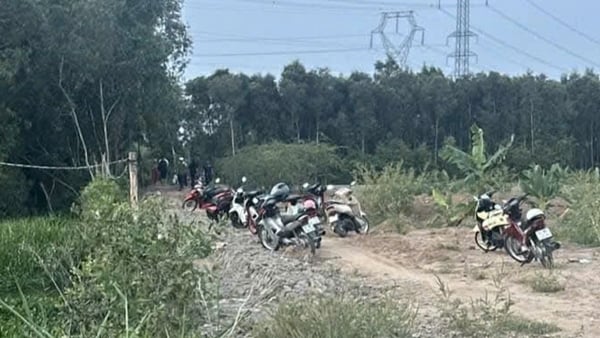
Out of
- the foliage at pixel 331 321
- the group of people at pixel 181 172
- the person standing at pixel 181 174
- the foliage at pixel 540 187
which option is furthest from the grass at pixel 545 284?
the person standing at pixel 181 174

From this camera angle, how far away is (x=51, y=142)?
66.4 ft

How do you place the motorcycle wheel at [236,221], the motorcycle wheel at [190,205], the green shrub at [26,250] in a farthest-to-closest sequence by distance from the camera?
the motorcycle wheel at [190,205], the motorcycle wheel at [236,221], the green shrub at [26,250]

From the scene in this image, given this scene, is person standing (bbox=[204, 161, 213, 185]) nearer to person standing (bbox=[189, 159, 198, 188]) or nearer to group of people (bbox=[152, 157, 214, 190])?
group of people (bbox=[152, 157, 214, 190])

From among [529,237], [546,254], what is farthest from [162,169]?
[546,254]

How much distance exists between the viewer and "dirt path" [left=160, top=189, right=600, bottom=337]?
7.06 metres

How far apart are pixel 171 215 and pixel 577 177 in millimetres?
10839

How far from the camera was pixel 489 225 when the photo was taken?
11.0 meters

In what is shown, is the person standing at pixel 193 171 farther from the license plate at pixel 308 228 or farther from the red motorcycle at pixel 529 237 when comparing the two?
the red motorcycle at pixel 529 237

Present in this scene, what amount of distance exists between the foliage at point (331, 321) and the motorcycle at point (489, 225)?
18.8ft

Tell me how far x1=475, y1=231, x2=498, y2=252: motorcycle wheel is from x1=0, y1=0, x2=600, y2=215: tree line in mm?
10383

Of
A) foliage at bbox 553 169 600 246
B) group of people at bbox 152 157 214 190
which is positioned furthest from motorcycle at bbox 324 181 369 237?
group of people at bbox 152 157 214 190

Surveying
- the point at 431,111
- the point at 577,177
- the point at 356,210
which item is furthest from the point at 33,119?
the point at 431,111

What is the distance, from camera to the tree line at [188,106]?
59.8 ft

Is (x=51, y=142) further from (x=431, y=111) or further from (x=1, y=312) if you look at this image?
(x=431, y=111)
